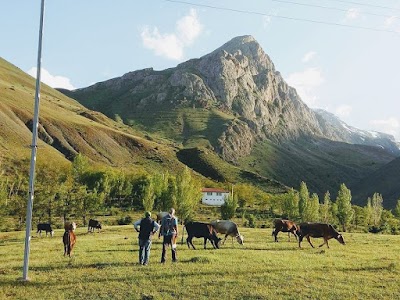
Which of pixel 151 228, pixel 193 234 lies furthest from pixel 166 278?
pixel 193 234

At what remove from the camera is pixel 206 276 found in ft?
61.1

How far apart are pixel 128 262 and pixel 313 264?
35.1 feet

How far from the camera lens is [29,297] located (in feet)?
50.5

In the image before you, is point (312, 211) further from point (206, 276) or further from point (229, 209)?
point (206, 276)

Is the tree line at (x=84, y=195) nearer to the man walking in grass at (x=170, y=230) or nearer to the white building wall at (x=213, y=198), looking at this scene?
the white building wall at (x=213, y=198)

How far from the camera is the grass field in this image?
15.9 m

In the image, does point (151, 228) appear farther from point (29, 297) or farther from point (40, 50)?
point (40, 50)

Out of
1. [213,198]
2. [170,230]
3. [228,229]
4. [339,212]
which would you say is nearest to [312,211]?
[339,212]

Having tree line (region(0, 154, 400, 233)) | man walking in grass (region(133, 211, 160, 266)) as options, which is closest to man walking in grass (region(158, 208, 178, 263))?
man walking in grass (region(133, 211, 160, 266))

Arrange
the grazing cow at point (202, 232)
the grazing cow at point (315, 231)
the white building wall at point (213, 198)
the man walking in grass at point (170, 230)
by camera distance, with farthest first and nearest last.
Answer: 1. the white building wall at point (213, 198)
2. the grazing cow at point (315, 231)
3. the grazing cow at point (202, 232)
4. the man walking in grass at point (170, 230)

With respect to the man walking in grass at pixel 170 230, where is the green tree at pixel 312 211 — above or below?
below

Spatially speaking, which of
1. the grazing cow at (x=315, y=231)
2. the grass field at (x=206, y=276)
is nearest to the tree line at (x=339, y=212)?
the grazing cow at (x=315, y=231)

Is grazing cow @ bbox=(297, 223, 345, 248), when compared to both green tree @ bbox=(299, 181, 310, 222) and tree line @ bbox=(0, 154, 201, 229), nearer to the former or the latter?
tree line @ bbox=(0, 154, 201, 229)

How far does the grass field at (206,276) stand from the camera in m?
15.9
